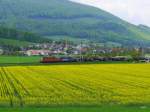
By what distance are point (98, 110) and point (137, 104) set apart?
4583 mm

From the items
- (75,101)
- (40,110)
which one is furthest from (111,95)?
(40,110)

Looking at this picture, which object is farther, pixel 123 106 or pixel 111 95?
pixel 111 95

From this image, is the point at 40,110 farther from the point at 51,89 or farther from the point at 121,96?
the point at 51,89

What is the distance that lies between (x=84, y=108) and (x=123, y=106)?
2759 mm

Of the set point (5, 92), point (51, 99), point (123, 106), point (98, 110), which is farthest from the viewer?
point (5, 92)

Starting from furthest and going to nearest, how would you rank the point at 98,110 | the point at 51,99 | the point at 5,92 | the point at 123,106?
the point at 5,92 < the point at 51,99 < the point at 123,106 < the point at 98,110

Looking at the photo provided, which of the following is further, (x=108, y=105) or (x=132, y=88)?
(x=132, y=88)

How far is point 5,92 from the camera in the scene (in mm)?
41875

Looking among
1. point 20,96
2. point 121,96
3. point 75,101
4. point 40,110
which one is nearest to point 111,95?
point 121,96

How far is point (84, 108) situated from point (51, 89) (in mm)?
12028

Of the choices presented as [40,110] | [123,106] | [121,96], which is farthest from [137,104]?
[40,110]

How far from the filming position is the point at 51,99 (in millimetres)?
36562

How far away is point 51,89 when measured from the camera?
44.2 m

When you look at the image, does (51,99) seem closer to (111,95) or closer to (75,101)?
(75,101)
